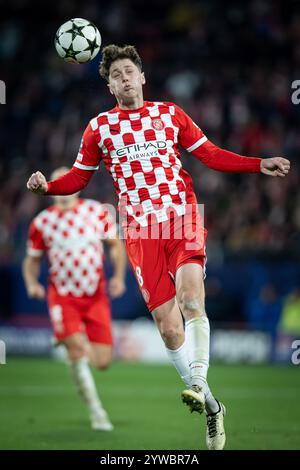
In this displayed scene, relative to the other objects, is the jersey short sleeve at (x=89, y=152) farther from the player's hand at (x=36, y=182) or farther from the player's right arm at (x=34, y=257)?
the player's right arm at (x=34, y=257)

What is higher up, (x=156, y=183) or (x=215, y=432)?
(x=156, y=183)

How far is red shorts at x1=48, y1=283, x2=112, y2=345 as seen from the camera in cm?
1027

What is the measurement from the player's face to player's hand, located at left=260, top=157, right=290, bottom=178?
1.15 meters

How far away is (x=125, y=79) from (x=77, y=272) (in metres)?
3.59

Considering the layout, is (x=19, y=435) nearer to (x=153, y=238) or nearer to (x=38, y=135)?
(x=153, y=238)

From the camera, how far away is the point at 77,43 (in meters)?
7.89

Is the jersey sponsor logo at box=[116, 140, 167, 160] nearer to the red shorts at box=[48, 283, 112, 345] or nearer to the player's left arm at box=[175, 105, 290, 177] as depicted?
the player's left arm at box=[175, 105, 290, 177]

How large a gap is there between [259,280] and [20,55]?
9.21m

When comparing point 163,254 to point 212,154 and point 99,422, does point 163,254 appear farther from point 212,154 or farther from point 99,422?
point 99,422

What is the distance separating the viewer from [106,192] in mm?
18281

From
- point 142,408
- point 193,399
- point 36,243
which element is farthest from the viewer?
point 142,408

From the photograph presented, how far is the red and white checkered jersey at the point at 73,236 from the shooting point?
10.9m

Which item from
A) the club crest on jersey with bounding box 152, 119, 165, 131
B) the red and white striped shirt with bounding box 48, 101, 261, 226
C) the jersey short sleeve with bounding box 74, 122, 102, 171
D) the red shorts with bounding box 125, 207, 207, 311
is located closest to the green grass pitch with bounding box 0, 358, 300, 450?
the red shorts with bounding box 125, 207, 207, 311

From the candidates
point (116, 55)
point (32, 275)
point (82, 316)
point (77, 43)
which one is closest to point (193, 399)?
point (116, 55)
